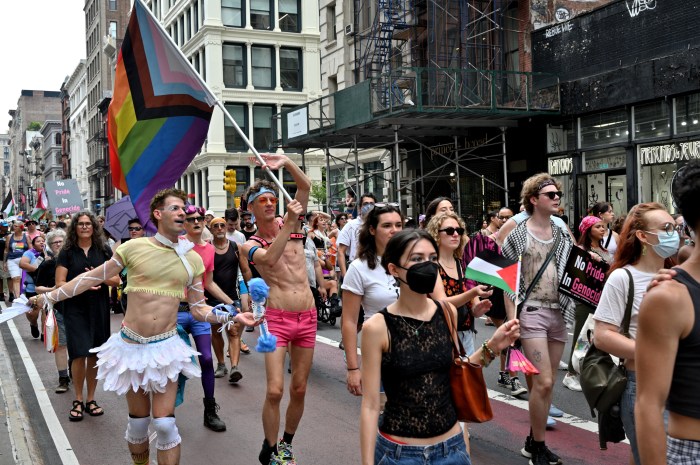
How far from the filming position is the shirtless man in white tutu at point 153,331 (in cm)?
531

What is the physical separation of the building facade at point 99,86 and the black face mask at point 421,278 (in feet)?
234

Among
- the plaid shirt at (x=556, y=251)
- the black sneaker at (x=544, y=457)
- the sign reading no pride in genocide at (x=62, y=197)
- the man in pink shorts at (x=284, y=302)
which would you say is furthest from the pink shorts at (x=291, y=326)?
the sign reading no pride in genocide at (x=62, y=197)

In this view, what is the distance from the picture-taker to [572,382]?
8.40m

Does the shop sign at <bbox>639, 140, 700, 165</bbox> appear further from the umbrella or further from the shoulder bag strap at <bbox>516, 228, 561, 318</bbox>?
the umbrella

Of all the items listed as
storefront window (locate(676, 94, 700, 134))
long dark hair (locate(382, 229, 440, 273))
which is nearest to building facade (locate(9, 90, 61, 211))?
storefront window (locate(676, 94, 700, 134))

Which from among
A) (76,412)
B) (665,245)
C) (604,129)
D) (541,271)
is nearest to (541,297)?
(541,271)

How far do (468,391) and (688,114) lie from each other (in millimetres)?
14078

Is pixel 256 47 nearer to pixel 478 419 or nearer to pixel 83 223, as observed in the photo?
pixel 83 223

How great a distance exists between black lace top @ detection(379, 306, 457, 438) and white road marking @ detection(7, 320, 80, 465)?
4036 mm

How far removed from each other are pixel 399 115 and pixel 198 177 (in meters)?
31.7

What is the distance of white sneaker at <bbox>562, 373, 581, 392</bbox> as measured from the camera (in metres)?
8.30

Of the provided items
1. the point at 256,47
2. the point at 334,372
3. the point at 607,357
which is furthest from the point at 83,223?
the point at 256,47

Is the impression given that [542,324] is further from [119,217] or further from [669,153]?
[669,153]

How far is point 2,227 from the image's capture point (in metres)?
19.4
